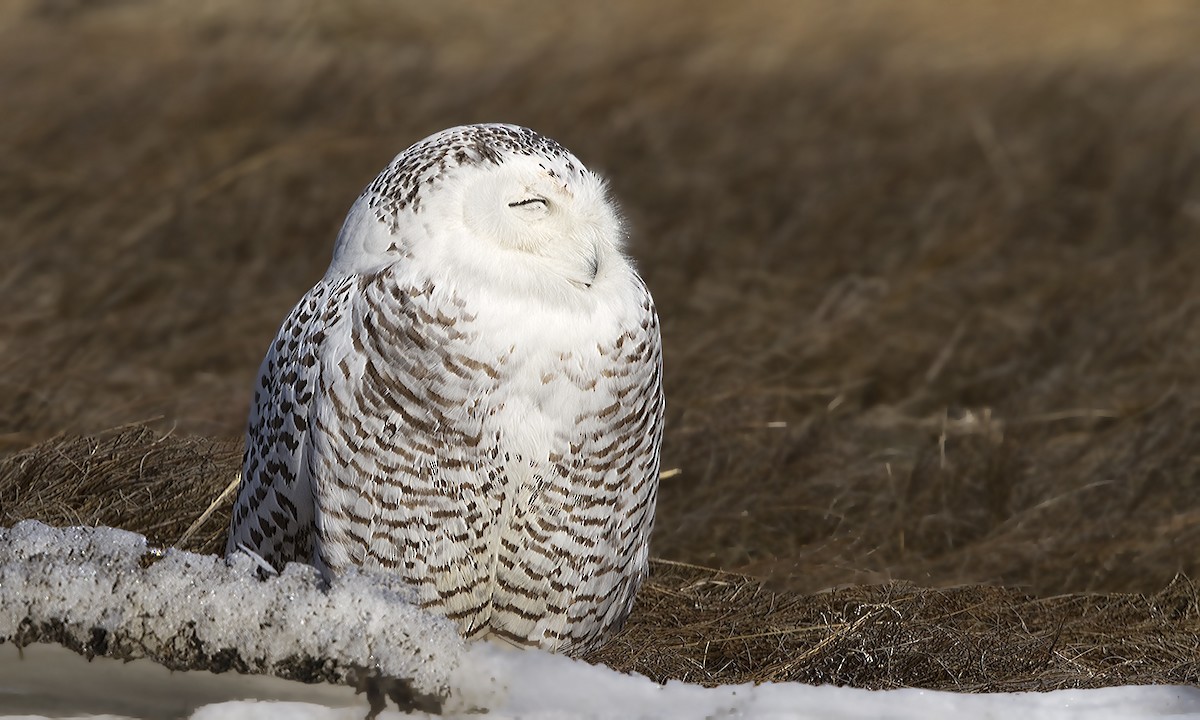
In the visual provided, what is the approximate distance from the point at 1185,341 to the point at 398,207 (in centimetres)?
319

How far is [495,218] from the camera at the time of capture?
2.29m

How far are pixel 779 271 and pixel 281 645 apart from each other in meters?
4.36

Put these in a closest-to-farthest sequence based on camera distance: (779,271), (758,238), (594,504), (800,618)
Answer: (594,504) → (800,618) → (779,271) → (758,238)

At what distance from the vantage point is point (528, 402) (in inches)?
90.0

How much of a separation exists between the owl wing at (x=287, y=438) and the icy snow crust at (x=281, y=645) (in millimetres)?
511

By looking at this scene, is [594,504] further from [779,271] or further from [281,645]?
[779,271]

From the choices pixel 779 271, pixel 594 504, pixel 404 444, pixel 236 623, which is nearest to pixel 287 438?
pixel 404 444

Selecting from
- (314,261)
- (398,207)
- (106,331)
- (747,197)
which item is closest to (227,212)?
(314,261)

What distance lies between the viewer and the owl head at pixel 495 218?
89.4 inches

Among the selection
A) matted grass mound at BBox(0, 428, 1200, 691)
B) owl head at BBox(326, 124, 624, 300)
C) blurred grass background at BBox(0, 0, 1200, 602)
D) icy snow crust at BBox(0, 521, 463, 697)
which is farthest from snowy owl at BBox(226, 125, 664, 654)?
blurred grass background at BBox(0, 0, 1200, 602)

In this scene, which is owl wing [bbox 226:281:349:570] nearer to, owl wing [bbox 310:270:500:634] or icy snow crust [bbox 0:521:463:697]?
owl wing [bbox 310:270:500:634]

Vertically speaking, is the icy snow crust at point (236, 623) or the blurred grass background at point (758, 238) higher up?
the icy snow crust at point (236, 623)

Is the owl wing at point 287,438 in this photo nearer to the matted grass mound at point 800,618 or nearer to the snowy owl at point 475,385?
the snowy owl at point 475,385

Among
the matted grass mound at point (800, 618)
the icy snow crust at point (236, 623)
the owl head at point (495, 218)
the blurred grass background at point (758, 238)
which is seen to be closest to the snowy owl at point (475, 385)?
the owl head at point (495, 218)
